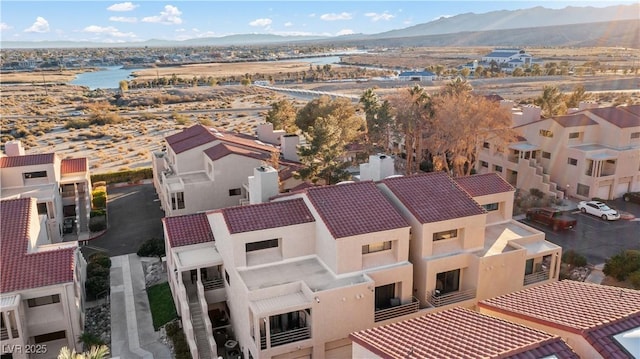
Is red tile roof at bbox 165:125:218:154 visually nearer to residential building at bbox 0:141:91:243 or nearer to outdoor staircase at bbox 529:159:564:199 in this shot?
residential building at bbox 0:141:91:243

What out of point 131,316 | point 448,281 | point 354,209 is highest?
point 354,209

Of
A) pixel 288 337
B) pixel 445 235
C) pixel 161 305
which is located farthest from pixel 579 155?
pixel 161 305

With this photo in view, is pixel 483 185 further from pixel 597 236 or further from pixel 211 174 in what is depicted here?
pixel 211 174

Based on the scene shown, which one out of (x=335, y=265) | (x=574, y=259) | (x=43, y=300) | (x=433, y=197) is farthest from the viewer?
(x=574, y=259)

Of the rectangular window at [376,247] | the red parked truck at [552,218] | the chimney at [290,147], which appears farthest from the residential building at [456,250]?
the chimney at [290,147]

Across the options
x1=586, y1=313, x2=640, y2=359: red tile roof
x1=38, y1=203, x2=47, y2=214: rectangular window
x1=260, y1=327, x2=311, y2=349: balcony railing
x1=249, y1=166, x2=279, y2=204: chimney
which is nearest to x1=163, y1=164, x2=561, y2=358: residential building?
x1=260, y1=327, x2=311, y2=349: balcony railing

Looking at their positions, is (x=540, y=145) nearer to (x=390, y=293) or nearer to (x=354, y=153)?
(x=354, y=153)
